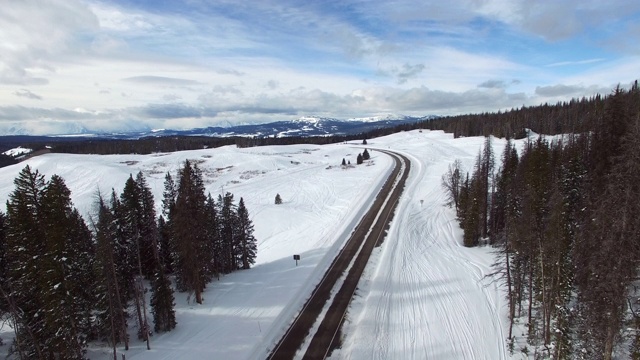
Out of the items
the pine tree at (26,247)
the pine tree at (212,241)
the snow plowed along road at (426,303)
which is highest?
the pine tree at (26,247)

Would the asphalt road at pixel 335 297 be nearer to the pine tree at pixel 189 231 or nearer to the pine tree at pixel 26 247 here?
the pine tree at pixel 189 231

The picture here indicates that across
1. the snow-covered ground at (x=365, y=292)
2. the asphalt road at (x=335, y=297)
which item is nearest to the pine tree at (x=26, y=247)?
the snow-covered ground at (x=365, y=292)

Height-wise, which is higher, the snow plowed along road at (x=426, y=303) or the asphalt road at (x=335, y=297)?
the asphalt road at (x=335, y=297)

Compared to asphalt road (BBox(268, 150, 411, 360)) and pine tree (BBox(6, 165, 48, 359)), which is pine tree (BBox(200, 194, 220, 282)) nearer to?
asphalt road (BBox(268, 150, 411, 360))

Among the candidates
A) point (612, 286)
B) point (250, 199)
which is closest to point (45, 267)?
point (612, 286)

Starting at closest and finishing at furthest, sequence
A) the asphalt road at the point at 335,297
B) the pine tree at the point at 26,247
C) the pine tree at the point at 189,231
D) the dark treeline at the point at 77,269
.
Answer: 1. the pine tree at the point at 26,247
2. the dark treeline at the point at 77,269
3. the asphalt road at the point at 335,297
4. the pine tree at the point at 189,231

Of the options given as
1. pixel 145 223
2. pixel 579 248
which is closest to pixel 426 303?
pixel 579 248
